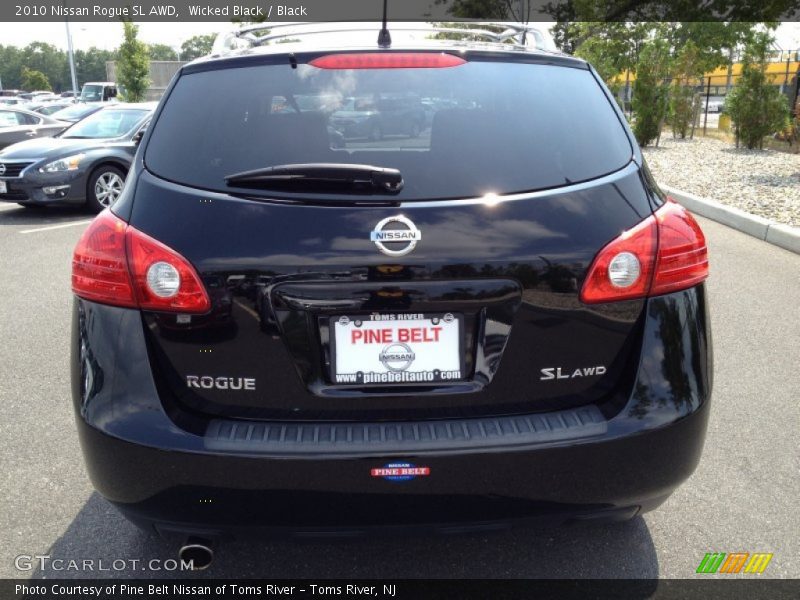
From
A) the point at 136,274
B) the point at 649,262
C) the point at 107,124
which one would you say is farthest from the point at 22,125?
the point at 649,262

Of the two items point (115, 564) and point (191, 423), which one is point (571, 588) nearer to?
point (191, 423)

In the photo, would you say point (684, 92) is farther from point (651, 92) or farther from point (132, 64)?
point (132, 64)

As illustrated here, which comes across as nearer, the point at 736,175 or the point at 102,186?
the point at 102,186

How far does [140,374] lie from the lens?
2084 mm

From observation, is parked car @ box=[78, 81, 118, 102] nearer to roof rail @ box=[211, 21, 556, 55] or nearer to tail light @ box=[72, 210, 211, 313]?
roof rail @ box=[211, 21, 556, 55]

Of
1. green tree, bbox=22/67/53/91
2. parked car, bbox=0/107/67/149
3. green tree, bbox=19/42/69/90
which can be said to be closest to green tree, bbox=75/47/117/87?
green tree, bbox=19/42/69/90

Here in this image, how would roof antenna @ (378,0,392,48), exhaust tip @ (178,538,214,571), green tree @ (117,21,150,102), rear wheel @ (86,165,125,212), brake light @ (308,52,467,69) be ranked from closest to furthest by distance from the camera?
exhaust tip @ (178,538,214,571), brake light @ (308,52,467,69), roof antenna @ (378,0,392,48), rear wheel @ (86,165,125,212), green tree @ (117,21,150,102)

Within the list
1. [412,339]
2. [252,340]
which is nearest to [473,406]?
[412,339]

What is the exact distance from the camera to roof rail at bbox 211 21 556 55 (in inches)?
119

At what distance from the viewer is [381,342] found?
6.74ft

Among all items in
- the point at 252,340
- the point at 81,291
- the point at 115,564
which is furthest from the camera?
the point at 115,564

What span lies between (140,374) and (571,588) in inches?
61.2

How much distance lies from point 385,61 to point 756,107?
689 inches

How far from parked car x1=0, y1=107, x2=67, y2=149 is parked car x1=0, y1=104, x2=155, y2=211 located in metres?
4.80
